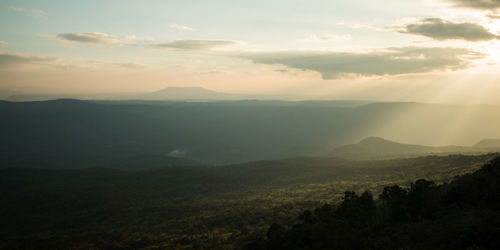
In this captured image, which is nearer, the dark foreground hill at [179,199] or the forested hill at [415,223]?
the forested hill at [415,223]

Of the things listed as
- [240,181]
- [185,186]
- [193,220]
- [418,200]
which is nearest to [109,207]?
[185,186]

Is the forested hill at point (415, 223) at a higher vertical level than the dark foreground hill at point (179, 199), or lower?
higher

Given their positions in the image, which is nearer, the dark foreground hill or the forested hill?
the forested hill

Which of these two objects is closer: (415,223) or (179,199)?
(415,223)

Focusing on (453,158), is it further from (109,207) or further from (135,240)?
(109,207)
